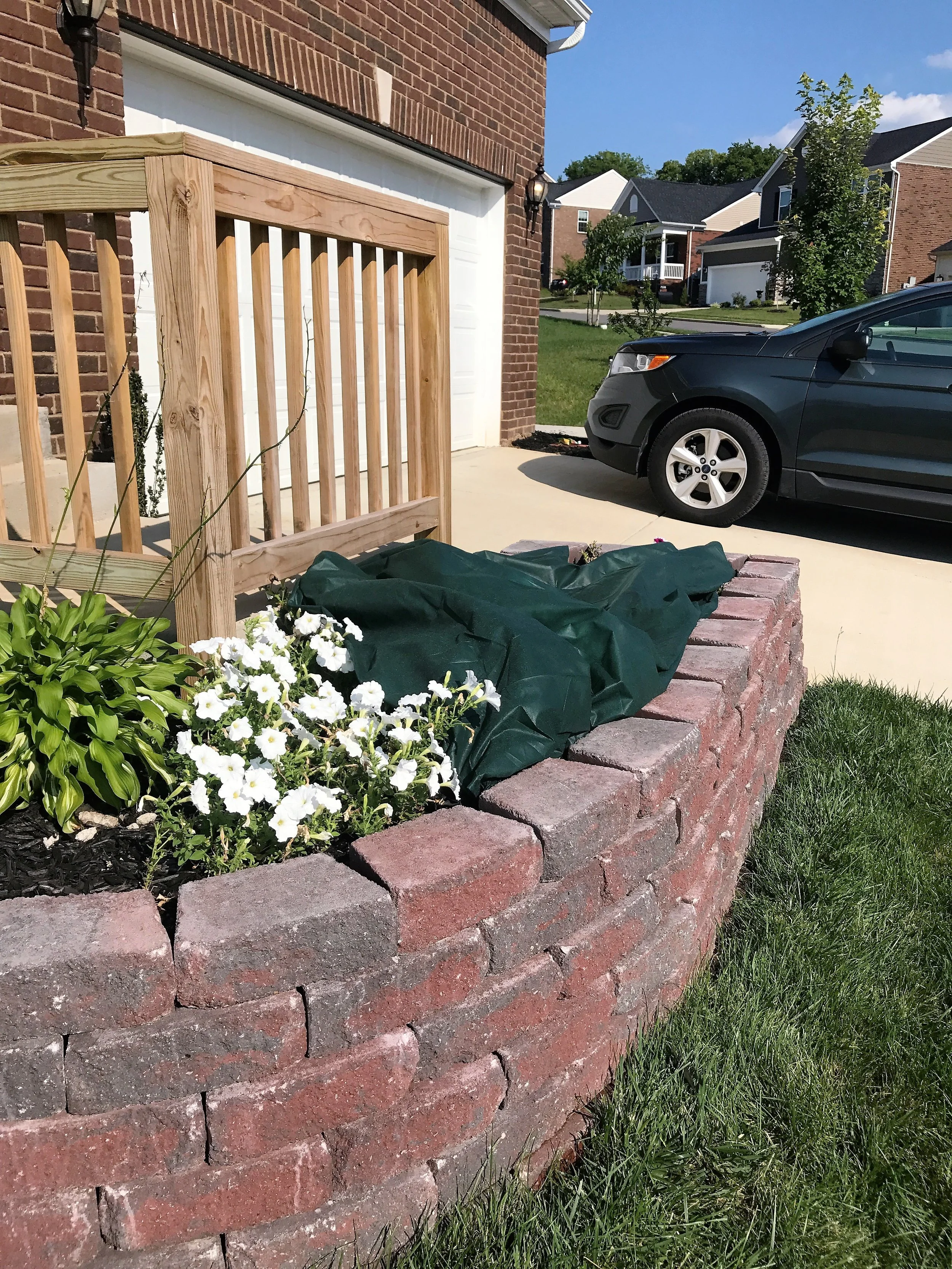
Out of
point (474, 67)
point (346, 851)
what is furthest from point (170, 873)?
point (474, 67)

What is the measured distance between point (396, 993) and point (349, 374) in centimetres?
199

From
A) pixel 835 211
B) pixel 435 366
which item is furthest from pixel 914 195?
pixel 435 366

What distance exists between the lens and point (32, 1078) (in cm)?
142

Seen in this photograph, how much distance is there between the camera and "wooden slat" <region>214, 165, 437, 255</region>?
7.71 feet

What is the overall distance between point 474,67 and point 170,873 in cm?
805

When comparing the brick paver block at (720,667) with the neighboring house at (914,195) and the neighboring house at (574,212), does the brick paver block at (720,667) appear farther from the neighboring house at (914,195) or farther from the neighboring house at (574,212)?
the neighboring house at (574,212)

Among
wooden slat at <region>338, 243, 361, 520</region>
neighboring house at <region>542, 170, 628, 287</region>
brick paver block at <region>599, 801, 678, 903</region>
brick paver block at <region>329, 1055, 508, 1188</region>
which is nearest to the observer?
brick paver block at <region>329, 1055, 508, 1188</region>

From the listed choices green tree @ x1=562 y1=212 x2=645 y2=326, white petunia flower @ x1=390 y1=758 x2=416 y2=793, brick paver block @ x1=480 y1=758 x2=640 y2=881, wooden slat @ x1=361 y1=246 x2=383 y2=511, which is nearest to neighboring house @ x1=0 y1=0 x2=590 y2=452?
wooden slat @ x1=361 y1=246 x2=383 y2=511

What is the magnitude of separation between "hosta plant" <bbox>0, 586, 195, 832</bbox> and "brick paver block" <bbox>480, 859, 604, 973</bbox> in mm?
783

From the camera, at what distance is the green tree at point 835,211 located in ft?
44.2

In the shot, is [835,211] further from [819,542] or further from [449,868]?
[449,868]

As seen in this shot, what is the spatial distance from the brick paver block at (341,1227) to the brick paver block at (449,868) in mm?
400

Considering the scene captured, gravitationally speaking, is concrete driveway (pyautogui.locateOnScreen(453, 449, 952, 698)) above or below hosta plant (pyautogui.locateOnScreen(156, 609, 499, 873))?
below

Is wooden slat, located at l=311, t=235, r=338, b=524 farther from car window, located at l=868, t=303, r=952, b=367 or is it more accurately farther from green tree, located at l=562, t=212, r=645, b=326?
green tree, located at l=562, t=212, r=645, b=326
